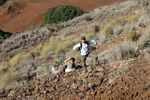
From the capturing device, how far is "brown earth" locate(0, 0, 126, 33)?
1151 inches

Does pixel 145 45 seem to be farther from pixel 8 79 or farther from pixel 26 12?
pixel 26 12

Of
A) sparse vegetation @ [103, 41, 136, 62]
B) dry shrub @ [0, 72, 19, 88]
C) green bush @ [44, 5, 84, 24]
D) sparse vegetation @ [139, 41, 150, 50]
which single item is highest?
green bush @ [44, 5, 84, 24]

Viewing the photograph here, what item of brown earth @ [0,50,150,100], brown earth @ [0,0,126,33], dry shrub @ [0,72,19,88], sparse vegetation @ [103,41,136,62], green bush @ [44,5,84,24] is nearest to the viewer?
brown earth @ [0,50,150,100]

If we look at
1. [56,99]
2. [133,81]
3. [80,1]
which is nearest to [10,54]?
[56,99]

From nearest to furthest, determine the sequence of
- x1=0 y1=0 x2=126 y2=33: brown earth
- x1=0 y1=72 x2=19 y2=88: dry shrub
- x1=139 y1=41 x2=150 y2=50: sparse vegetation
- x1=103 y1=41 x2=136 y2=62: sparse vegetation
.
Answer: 1. x1=103 y1=41 x2=136 y2=62: sparse vegetation
2. x1=139 y1=41 x2=150 y2=50: sparse vegetation
3. x1=0 y1=72 x2=19 y2=88: dry shrub
4. x1=0 y1=0 x2=126 y2=33: brown earth

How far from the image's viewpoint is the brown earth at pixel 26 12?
29.2 m

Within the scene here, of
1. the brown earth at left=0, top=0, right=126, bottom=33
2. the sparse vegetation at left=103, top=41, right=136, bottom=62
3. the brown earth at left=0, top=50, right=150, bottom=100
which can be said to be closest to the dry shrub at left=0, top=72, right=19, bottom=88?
the brown earth at left=0, top=50, right=150, bottom=100

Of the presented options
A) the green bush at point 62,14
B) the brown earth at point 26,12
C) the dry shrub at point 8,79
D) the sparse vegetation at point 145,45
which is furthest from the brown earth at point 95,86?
the brown earth at point 26,12

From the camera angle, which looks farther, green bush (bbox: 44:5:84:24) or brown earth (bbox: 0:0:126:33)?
brown earth (bbox: 0:0:126:33)

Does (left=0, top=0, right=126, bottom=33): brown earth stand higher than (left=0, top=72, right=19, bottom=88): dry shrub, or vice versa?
(left=0, top=0, right=126, bottom=33): brown earth

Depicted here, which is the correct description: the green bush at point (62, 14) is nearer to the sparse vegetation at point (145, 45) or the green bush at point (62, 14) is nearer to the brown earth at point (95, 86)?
the sparse vegetation at point (145, 45)

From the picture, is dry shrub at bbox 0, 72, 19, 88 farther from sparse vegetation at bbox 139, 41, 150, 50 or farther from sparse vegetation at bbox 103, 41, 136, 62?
sparse vegetation at bbox 139, 41, 150, 50

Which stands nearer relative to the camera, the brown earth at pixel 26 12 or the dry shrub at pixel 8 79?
the dry shrub at pixel 8 79

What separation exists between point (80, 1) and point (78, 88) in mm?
32237
